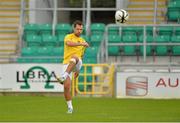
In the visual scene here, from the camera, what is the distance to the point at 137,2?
27.4m

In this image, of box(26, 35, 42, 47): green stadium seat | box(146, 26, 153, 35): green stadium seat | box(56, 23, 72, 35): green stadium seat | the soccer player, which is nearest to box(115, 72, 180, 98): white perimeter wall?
box(146, 26, 153, 35): green stadium seat

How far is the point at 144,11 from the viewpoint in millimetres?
27125

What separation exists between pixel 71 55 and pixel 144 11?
12821mm

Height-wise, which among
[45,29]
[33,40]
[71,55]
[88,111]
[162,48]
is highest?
[45,29]

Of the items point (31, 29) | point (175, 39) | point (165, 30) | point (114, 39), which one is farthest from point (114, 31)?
point (31, 29)

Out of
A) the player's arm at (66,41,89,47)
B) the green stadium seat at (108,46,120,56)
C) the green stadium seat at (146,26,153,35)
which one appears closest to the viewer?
the player's arm at (66,41,89,47)

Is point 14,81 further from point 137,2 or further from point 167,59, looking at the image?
point 137,2

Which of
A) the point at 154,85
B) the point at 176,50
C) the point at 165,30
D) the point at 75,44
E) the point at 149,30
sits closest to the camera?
the point at 75,44

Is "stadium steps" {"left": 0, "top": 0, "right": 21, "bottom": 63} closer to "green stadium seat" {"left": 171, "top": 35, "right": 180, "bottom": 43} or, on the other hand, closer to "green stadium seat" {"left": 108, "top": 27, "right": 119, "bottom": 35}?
"green stadium seat" {"left": 108, "top": 27, "right": 119, "bottom": 35}

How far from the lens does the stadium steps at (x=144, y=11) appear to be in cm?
2645

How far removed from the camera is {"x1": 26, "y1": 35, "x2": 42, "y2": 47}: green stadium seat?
84.3 ft

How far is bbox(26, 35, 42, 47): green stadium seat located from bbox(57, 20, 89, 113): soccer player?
1094cm

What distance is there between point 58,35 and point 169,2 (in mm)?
4435

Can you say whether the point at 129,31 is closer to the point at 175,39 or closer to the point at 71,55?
the point at 175,39
